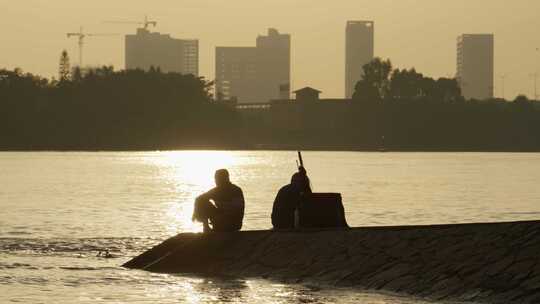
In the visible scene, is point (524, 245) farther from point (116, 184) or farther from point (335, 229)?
point (116, 184)

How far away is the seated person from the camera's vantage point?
2708 cm

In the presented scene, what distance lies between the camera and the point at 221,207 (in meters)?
28.0

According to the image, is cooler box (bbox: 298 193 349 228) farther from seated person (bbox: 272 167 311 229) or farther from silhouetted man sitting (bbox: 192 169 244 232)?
silhouetted man sitting (bbox: 192 169 244 232)

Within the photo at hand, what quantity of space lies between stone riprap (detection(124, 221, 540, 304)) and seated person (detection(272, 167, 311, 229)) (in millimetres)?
563

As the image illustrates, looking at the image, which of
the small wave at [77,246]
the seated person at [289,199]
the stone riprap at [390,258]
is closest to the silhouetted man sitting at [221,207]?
the stone riprap at [390,258]

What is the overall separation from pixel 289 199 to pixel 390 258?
3495mm

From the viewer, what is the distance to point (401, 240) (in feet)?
81.5

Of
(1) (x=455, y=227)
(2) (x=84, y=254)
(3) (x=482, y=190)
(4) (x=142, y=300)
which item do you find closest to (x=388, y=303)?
(1) (x=455, y=227)

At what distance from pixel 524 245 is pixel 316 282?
4187 millimetres

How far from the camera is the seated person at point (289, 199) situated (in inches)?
1066

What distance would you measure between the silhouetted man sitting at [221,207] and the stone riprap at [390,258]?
375 millimetres

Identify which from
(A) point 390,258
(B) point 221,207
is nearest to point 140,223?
(B) point 221,207

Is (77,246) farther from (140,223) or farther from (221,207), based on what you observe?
(140,223)

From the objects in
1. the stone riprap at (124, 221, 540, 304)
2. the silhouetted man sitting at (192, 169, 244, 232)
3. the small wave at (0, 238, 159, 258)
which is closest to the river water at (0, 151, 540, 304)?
the small wave at (0, 238, 159, 258)
